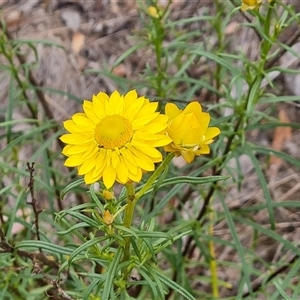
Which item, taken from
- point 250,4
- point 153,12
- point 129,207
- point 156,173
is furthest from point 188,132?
point 153,12

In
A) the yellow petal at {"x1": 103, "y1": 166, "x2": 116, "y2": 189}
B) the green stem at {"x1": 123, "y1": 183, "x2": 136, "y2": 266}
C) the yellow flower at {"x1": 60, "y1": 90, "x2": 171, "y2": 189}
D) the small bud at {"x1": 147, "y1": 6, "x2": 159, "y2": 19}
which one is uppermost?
the yellow flower at {"x1": 60, "y1": 90, "x2": 171, "y2": 189}

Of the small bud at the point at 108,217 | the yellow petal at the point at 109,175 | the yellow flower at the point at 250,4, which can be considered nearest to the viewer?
the yellow petal at the point at 109,175

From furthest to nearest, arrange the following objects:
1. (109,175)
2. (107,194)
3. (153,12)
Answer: (153,12), (107,194), (109,175)

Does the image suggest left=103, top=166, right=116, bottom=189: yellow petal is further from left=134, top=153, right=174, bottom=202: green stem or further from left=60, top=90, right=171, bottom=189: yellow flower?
left=134, top=153, right=174, bottom=202: green stem

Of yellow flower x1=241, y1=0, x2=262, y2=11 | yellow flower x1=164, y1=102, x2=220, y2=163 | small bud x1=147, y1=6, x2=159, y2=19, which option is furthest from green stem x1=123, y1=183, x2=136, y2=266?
small bud x1=147, y1=6, x2=159, y2=19

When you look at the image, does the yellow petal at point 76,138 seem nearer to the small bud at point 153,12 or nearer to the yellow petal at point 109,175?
the yellow petal at point 109,175

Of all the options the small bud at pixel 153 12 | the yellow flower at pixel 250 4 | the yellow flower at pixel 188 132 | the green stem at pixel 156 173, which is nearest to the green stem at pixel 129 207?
the green stem at pixel 156 173

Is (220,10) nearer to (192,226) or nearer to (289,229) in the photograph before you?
(192,226)

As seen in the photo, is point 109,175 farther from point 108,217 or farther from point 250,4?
point 250,4
